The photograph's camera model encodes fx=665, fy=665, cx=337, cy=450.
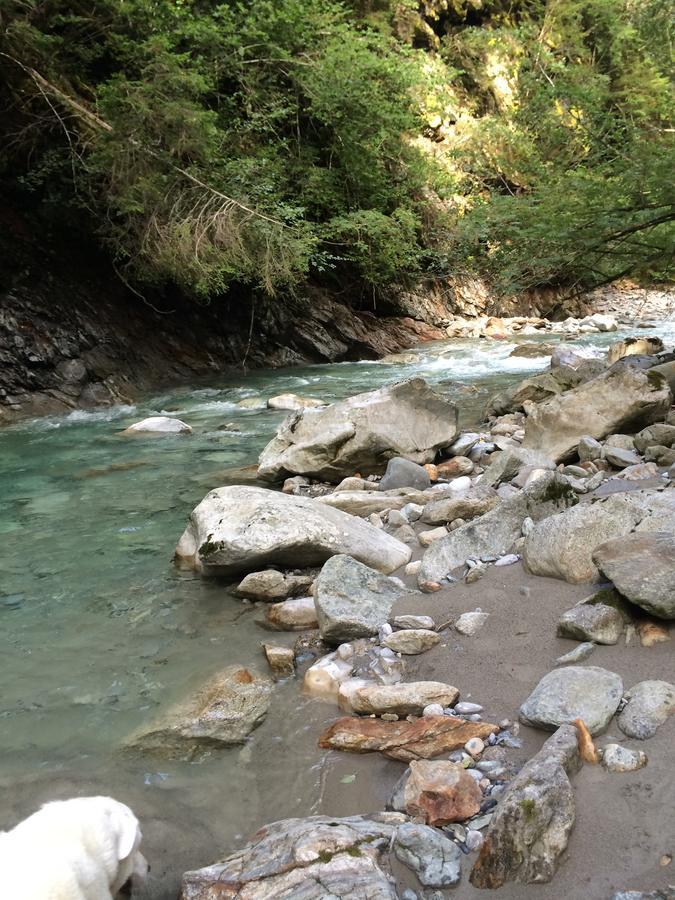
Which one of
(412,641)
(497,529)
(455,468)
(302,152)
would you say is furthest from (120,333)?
(412,641)

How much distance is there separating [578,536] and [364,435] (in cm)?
328

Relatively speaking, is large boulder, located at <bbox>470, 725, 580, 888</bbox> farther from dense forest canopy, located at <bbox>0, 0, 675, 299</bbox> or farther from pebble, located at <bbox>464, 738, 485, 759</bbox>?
dense forest canopy, located at <bbox>0, 0, 675, 299</bbox>

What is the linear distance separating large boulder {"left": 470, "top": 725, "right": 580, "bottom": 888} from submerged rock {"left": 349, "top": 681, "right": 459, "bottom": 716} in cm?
70

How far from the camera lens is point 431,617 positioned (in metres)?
3.34

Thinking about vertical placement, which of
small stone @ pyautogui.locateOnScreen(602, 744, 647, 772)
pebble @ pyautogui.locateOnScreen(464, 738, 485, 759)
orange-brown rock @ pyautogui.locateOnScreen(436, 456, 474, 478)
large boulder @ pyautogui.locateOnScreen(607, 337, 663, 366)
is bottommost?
large boulder @ pyautogui.locateOnScreen(607, 337, 663, 366)

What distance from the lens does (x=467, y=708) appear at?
8.41ft

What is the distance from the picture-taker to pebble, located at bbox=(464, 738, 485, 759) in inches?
90.9

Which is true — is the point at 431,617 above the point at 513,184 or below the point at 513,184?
below

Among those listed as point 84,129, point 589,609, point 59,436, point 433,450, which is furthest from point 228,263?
point 589,609

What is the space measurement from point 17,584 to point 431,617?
8.71ft

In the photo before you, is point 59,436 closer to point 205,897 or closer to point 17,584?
point 17,584

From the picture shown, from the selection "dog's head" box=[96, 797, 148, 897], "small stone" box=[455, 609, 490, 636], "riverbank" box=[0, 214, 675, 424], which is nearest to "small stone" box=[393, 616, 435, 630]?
"small stone" box=[455, 609, 490, 636]

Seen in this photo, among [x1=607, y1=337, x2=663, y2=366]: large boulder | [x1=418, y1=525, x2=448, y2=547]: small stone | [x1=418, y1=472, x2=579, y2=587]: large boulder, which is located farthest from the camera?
[x1=607, y1=337, x2=663, y2=366]: large boulder

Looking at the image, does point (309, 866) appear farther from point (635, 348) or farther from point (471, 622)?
point (635, 348)
